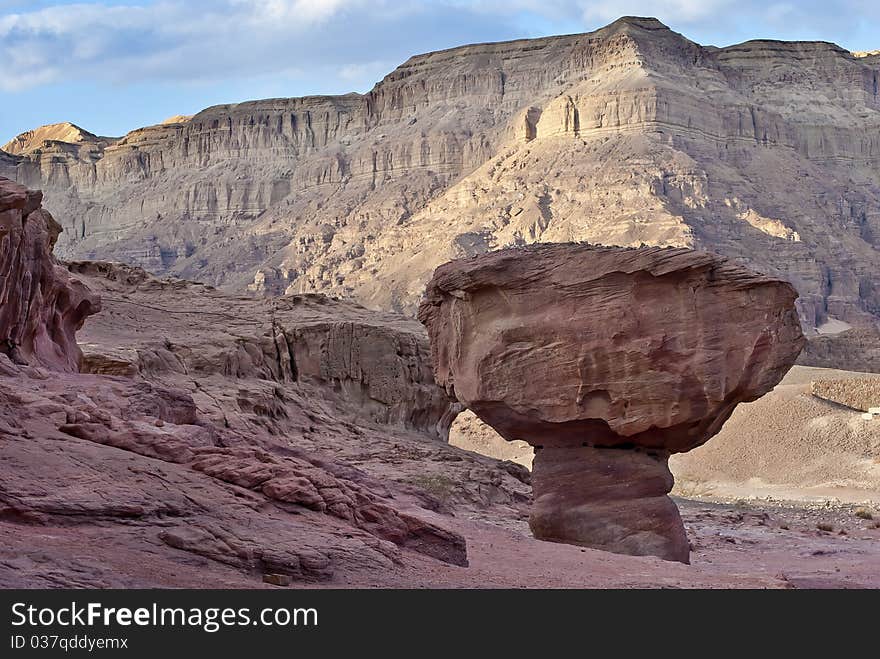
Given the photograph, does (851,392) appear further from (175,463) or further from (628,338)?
(175,463)

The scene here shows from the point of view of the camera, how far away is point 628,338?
16.7 meters

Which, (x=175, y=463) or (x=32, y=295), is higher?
(x=32, y=295)

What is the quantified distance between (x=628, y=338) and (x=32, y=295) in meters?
8.82

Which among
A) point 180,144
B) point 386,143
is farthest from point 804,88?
point 180,144

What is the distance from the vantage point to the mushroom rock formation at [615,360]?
16.8 meters

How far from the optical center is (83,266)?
125 ft

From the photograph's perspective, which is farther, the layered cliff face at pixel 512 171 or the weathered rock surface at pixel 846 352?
the layered cliff face at pixel 512 171

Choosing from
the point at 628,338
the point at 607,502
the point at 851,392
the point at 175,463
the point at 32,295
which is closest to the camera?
the point at 175,463

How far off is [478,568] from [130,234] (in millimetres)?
143738

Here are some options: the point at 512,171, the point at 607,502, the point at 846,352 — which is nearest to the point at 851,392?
the point at 846,352

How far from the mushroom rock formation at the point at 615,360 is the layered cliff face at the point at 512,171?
84.4 metres

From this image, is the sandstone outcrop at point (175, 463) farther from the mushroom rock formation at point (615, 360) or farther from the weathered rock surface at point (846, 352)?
the weathered rock surface at point (846, 352)

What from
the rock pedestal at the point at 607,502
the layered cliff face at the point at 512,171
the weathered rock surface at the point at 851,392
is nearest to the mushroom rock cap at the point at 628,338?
the rock pedestal at the point at 607,502

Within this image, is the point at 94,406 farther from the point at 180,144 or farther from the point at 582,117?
the point at 180,144
